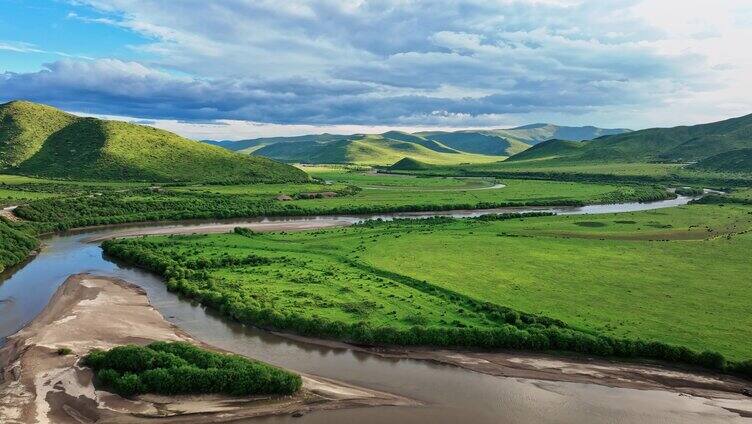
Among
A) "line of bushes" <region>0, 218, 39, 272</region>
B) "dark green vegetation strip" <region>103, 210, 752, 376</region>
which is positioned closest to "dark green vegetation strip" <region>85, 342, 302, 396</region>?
"dark green vegetation strip" <region>103, 210, 752, 376</region>

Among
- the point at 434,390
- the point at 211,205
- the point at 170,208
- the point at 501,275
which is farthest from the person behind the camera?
the point at 211,205

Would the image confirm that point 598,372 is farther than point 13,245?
No

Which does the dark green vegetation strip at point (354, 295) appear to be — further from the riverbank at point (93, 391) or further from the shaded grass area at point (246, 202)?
the shaded grass area at point (246, 202)

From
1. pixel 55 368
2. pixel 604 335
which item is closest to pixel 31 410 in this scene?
pixel 55 368

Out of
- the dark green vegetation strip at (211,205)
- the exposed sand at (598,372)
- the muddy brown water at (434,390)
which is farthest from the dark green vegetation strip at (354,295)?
the dark green vegetation strip at (211,205)

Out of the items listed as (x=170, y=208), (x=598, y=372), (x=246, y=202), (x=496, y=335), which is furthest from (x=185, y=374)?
(x=246, y=202)

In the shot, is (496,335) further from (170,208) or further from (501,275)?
(170,208)

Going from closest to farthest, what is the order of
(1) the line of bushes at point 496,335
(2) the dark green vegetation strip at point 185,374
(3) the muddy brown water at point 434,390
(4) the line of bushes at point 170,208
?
1. (3) the muddy brown water at point 434,390
2. (2) the dark green vegetation strip at point 185,374
3. (1) the line of bushes at point 496,335
4. (4) the line of bushes at point 170,208
